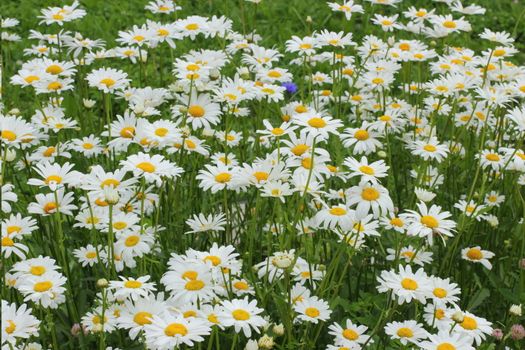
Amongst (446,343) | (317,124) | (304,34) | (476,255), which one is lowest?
(304,34)

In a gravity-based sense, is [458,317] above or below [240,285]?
above

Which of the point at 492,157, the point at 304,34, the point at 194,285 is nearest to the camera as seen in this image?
the point at 194,285

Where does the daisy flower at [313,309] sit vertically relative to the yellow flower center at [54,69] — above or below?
below

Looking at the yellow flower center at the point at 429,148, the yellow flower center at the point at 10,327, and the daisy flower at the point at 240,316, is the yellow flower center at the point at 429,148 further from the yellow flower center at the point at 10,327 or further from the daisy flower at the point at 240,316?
the yellow flower center at the point at 10,327

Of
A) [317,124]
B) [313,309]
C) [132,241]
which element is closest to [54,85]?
[132,241]

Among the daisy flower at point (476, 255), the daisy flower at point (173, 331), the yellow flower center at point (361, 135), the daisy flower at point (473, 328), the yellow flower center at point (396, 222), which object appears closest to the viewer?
the daisy flower at point (173, 331)

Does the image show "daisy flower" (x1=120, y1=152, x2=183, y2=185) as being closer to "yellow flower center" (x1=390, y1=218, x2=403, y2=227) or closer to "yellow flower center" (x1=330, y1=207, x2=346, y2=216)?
"yellow flower center" (x1=330, y1=207, x2=346, y2=216)

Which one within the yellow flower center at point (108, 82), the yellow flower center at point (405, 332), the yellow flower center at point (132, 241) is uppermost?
the yellow flower center at point (108, 82)

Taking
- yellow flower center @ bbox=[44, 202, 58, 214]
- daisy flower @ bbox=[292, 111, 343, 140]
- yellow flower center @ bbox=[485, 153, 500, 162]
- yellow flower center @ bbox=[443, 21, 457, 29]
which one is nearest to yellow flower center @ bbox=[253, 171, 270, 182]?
daisy flower @ bbox=[292, 111, 343, 140]

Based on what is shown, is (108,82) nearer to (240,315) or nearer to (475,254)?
(240,315)

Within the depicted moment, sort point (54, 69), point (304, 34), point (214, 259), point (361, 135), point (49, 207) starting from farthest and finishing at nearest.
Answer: point (304, 34), point (54, 69), point (361, 135), point (49, 207), point (214, 259)

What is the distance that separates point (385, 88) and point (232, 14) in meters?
2.48

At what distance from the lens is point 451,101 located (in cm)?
366

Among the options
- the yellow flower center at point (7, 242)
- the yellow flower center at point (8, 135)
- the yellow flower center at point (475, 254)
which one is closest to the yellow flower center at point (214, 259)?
the yellow flower center at point (7, 242)
